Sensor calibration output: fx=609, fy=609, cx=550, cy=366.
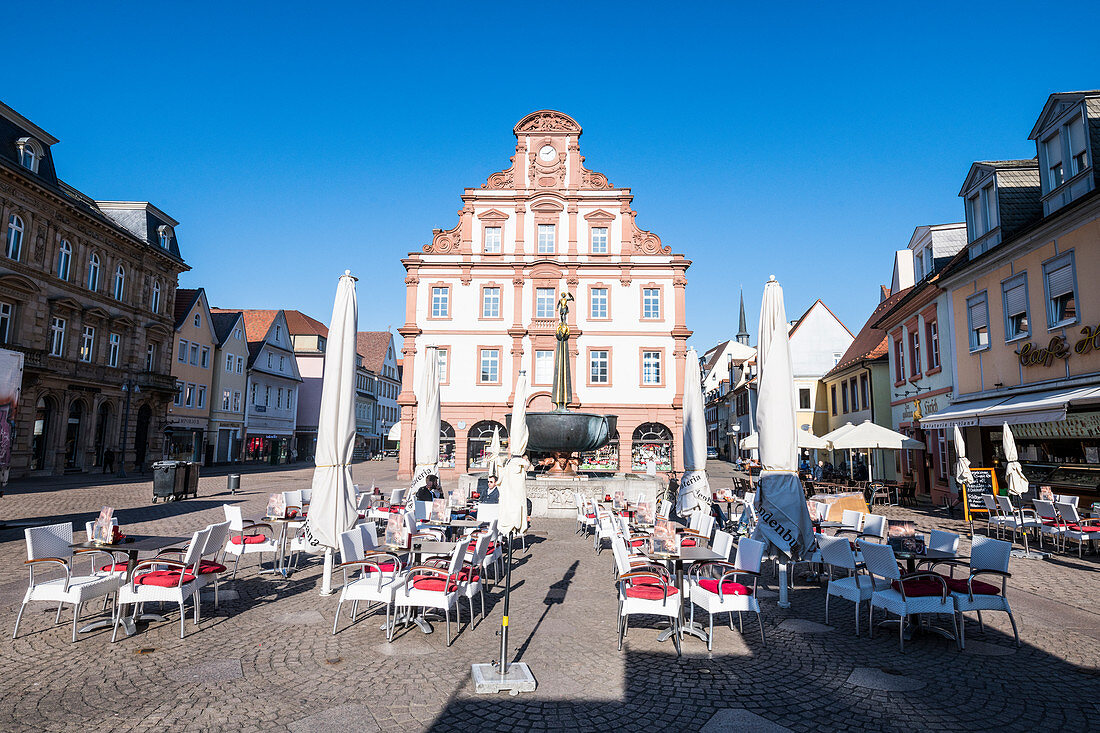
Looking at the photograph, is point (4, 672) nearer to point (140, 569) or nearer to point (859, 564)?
point (140, 569)

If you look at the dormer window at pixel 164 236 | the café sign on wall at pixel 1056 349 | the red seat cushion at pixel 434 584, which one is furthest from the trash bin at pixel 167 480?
the café sign on wall at pixel 1056 349

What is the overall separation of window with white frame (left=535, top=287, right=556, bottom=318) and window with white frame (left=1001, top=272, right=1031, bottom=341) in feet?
68.6

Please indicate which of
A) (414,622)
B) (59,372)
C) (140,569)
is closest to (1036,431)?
(414,622)

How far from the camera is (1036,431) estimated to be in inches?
616

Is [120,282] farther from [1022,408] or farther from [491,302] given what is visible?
[1022,408]

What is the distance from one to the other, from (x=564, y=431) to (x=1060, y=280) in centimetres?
1232

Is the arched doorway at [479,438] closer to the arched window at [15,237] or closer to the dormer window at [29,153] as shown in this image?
the arched window at [15,237]

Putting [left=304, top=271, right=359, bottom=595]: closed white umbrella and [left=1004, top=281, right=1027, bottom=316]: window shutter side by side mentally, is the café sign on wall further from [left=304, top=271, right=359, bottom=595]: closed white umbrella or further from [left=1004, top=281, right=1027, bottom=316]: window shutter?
[left=304, top=271, right=359, bottom=595]: closed white umbrella

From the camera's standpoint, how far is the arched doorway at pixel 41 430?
26473 millimetres

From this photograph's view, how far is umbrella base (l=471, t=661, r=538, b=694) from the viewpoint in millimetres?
4938

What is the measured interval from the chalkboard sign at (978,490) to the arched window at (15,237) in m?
34.9

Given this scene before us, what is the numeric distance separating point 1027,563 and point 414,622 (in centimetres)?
1055

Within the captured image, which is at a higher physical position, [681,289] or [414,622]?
[681,289]

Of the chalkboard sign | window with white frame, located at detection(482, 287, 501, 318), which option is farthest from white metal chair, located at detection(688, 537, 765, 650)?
window with white frame, located at detection(482, 287, 501, 318)
